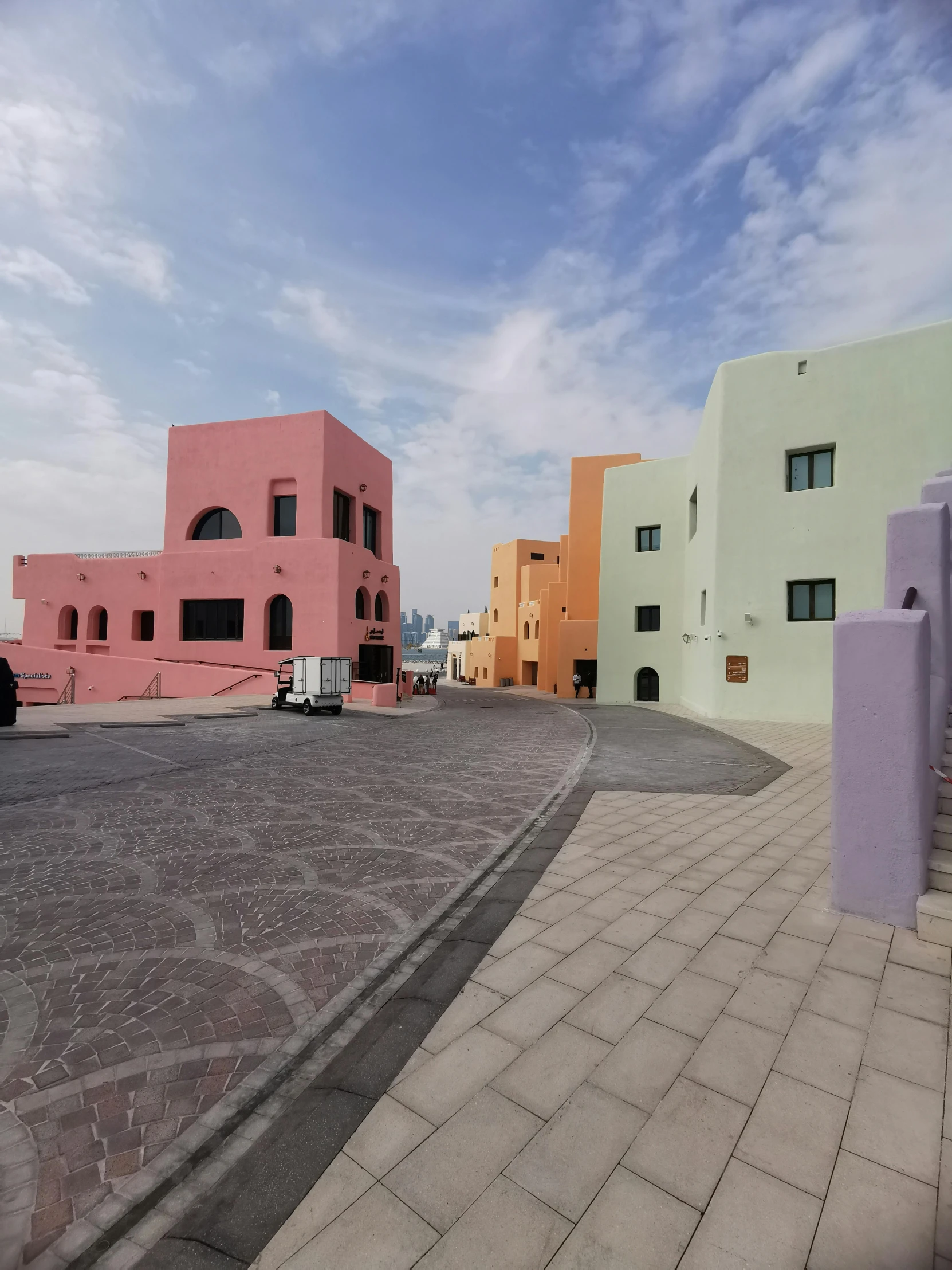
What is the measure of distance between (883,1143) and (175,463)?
28.9 metres

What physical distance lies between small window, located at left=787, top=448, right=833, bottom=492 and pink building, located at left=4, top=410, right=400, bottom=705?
49.8ft

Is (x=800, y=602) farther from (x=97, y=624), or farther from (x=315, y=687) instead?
(x=97, y=624)

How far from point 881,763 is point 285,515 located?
953 inches

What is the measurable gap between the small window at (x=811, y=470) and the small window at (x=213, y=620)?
20363 millimetres

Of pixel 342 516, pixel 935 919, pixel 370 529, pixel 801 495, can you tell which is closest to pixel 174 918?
pixel 935 919

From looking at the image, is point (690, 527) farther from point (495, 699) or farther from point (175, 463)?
point (175, 463)

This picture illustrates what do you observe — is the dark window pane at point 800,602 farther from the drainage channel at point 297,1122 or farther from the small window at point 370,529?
the small window at point 370,529

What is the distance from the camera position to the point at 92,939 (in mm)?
4020

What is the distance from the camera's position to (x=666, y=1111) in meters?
2.46

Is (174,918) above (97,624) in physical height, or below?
below

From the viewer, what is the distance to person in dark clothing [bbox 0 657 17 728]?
14.3 m

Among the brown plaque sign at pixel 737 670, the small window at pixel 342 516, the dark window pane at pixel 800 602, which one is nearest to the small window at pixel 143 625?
the small window at pixel 342 516

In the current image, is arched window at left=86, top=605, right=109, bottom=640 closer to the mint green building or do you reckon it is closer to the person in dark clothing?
the person in dark clothing

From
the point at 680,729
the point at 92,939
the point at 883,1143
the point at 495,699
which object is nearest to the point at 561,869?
the point at 883,1143
